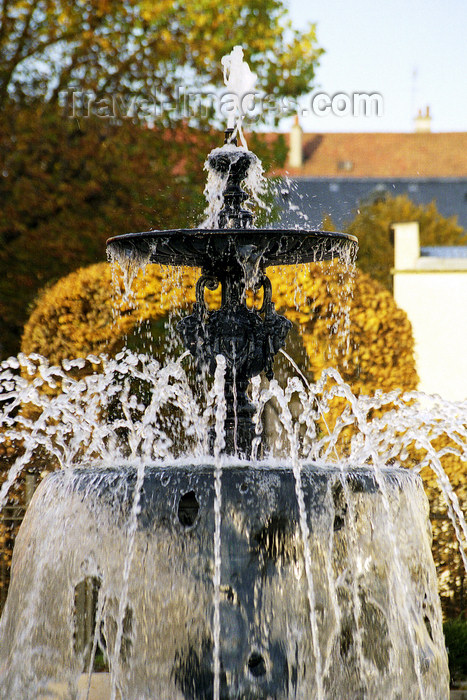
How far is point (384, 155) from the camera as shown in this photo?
144 ft

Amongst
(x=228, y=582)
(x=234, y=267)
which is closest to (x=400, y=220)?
(x=234, y=267)

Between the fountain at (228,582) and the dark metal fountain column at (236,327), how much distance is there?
0.82ft

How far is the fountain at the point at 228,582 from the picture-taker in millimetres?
3625

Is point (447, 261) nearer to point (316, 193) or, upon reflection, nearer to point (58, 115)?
point (58, 115)

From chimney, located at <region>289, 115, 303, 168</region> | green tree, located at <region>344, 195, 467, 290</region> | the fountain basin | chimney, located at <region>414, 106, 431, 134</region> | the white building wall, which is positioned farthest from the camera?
chimney, located at <region>414, 106, 431, 134</region>

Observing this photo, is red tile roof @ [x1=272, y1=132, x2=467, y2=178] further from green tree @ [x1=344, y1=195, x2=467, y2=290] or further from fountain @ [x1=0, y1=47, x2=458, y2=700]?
fountain @ [x1=0, y1=47, x2=458, y2=700]

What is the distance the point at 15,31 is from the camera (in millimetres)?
13961

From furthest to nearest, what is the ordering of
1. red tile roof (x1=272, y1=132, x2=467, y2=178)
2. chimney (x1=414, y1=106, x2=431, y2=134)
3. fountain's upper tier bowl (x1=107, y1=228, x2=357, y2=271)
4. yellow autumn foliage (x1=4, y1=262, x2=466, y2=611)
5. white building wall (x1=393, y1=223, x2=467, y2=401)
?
chimney (x1=414, y1=106, x2=431, y2=134) → red tile roof (x1=272, y1=132, x2=467, y2=178) → white building wall (x1=393, y1=223, x2=467, y2=401) → yellow autumn foliage (x1=4, y1=262, x2=466, y2=611) → fountain's upper tier bowl (x1=107, y1=228, x2=357, y2=271)

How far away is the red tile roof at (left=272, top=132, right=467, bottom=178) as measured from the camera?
43219 mm

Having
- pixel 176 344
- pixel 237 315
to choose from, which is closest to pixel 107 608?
pixel 237 315

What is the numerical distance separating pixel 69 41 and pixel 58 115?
1456mm

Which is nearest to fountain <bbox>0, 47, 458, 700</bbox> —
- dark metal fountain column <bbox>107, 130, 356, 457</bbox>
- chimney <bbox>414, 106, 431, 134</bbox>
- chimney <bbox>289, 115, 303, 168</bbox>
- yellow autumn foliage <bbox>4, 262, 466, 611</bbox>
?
dark metal fountain column <bbox>107, 130, 356, 457</bbox>

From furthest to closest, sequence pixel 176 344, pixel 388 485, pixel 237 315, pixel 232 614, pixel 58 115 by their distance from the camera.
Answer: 1. pixel 58 115
2. pixel 176 344
3. pixel 237 315
4. pixel 388 485
5. pixel 232 614

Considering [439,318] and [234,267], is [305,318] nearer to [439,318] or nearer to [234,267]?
[439,318]
